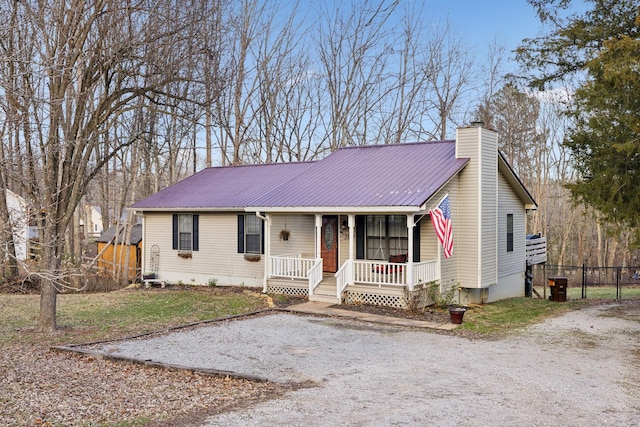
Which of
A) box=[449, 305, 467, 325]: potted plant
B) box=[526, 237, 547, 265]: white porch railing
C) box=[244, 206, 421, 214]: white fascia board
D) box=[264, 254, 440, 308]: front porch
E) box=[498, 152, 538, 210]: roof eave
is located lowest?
box=[449, 305, 467, 325]: potted plant

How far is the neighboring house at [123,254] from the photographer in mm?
23453

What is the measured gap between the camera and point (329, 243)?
17906mm

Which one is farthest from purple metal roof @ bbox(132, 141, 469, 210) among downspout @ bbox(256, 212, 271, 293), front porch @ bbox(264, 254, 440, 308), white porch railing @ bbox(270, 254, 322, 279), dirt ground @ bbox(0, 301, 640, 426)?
dirt ground @ bbox(0, 301, 640, 426)

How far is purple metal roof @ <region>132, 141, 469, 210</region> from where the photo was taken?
15664 millimetres

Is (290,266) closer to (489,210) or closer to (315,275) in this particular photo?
(315,275)

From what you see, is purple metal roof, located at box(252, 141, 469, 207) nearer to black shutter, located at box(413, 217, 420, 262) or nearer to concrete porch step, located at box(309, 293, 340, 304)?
black shutter, located at box(413, 217, 420, 262)

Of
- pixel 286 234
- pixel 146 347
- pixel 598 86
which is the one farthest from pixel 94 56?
pixel 598 86

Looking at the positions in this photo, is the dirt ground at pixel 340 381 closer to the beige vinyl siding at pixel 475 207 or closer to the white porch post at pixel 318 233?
the beige vinyl siding at pixel 475 207

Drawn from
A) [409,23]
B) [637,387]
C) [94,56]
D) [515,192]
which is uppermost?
[409,23]

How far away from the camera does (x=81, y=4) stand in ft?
36.2

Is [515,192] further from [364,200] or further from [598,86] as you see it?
[598,86]

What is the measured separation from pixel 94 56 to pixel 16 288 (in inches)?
485

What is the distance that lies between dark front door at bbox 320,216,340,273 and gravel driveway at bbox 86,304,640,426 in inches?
142

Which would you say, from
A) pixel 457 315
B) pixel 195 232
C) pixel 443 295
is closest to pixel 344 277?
pixel 443 295
